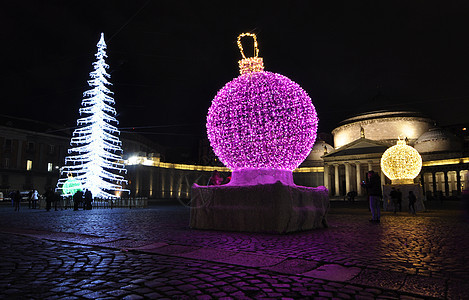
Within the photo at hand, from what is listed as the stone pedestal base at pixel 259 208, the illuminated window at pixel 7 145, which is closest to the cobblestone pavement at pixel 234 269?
the stone pedestal base at pixel 259 208

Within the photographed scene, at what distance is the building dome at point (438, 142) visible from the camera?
168 feet

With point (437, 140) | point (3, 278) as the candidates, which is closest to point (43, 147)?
point (3, 278)

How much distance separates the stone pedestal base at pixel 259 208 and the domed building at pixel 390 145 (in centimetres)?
4503

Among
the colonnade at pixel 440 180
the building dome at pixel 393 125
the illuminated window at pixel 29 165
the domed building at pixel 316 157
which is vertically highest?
the building dome at pixel 393 125

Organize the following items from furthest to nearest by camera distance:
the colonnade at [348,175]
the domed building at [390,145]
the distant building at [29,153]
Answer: the colonnade at [348,175] → the distant building at [29,153] → the domed building at [390,145]

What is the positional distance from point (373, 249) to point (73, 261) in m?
5.55

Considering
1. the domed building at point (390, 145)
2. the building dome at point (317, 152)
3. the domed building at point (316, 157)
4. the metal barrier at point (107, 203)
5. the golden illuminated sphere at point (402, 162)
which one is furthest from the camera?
the building dome at point (317, 152)

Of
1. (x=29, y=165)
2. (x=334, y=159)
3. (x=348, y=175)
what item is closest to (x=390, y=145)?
(x=348, y=175)

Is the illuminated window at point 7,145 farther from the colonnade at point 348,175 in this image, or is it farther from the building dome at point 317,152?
the building dome at point 317,152

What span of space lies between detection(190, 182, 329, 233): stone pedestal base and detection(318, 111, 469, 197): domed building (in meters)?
45.0

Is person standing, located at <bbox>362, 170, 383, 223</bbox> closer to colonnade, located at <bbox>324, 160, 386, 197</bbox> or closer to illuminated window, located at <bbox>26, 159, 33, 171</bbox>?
colonnade, located at <bbox>324, 160, 386, 197</bbox>

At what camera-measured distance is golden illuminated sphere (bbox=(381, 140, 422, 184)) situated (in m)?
22.2

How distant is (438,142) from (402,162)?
36393 mm

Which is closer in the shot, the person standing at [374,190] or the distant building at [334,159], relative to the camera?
the person standing at [374,190]
